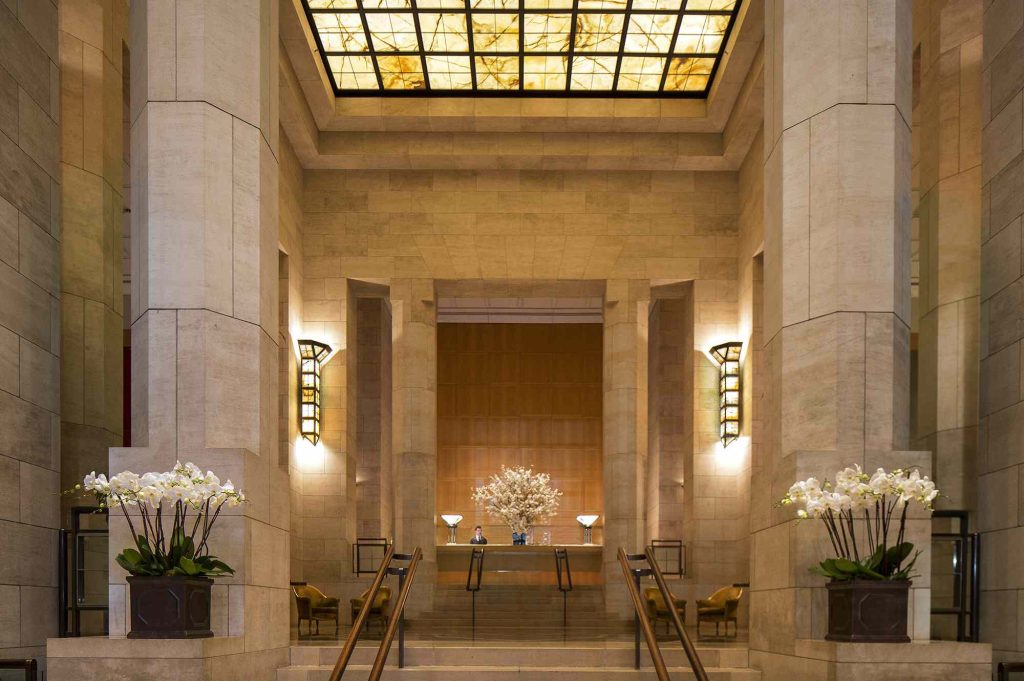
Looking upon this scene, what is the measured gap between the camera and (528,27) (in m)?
14.9

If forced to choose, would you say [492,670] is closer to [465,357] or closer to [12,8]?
[12,8]

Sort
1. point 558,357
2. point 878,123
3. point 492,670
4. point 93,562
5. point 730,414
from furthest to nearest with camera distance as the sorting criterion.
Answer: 1. point 558,357
2. point 730,414
3. point 93,562
4. point 492,670
5. point 878,123

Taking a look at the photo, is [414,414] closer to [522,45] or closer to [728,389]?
[728,389]

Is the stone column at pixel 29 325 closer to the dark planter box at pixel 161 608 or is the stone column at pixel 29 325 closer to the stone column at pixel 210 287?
the stone column at pixel 210 287

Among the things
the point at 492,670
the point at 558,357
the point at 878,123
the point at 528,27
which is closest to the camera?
the point at 878,123

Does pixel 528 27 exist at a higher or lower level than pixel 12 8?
higher

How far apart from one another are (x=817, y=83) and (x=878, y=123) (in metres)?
0.53

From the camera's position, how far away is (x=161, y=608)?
700 centimetres

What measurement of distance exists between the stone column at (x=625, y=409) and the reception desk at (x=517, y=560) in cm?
100

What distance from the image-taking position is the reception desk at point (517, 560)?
16625 mm

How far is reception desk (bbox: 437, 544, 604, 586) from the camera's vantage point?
16625 millimetres

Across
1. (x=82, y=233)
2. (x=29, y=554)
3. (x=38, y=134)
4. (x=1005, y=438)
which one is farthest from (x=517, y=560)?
(x=38, y=134)

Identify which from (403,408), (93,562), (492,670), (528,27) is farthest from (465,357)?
(492,670)

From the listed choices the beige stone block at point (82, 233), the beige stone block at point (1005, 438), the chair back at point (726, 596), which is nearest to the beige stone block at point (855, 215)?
the beige stone block at point (1005, 438)
